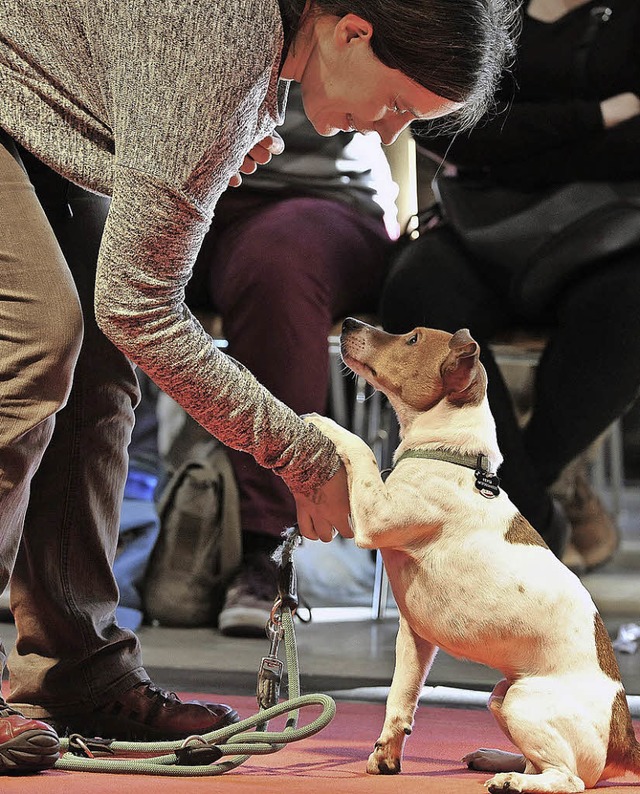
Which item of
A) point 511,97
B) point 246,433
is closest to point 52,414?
point 246,433

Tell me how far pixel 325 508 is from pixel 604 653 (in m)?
0.41

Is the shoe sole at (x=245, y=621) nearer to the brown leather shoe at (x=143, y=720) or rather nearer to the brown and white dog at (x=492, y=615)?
the brown leather shoe at (x=143, y=720)

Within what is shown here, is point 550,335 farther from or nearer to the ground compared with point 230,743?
farther from the ground

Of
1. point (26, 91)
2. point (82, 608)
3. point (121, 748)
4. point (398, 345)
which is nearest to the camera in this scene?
point (26, 91)

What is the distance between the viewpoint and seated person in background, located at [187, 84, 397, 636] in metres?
2.50

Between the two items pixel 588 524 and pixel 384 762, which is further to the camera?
pixel 588 524

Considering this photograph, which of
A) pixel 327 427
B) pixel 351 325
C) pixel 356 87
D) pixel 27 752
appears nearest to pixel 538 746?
pixel 327 427

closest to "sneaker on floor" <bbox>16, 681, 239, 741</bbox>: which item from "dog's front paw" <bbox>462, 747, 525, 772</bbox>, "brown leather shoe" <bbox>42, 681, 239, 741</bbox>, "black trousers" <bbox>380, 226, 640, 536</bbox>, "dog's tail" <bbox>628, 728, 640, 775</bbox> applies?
"brown leather shoe" <bbox>42, 681, 239, 741</bbox>

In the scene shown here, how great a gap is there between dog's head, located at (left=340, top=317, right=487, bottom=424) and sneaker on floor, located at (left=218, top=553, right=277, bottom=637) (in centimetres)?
95

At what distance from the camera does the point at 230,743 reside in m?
1.39

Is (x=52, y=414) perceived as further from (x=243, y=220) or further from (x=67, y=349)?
(x=243, y=220)

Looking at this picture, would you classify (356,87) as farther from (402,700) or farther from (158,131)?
(402,700)

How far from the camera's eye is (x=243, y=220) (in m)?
2.57

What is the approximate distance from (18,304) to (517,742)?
813 mm
